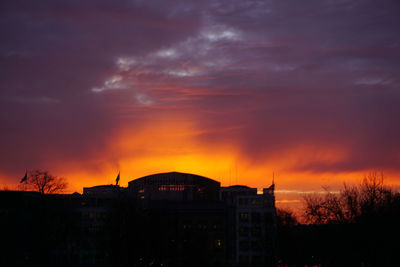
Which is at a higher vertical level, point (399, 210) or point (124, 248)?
point (399, 210)

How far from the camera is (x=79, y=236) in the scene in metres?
115

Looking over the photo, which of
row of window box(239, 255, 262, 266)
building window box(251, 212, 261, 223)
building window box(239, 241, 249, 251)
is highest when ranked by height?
building window box(251, 212, 261, 223)

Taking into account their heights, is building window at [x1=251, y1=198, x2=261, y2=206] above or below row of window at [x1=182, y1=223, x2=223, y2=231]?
above

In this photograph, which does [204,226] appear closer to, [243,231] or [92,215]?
[243,231]

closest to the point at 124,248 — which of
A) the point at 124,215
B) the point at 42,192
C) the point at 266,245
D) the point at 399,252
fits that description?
A: the point at 124,215

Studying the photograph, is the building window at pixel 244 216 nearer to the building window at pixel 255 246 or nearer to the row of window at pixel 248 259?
the building window at pixel 255 246

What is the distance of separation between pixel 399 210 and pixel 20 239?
69962 mm

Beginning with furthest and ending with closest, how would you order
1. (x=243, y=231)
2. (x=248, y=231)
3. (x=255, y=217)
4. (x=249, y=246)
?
1. (x=243, y=231)
2. (x=248, y=231)
3. (x=255, y=217)
4. (x=249, y=246)

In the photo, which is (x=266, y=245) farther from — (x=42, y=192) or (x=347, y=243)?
(x=42, y=192)

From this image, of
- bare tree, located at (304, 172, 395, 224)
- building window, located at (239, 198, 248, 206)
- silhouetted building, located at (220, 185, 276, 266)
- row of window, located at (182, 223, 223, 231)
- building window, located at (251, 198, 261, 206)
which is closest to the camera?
bare tree, located at (304, 172, 395, 224)

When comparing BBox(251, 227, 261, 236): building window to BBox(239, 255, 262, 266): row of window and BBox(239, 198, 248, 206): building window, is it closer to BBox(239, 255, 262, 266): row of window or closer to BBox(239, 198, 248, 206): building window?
BBox(239, 255, 262, 266): row of window

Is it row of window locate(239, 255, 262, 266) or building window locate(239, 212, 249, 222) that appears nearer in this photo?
row of window locate(239, 255, 262, 266)

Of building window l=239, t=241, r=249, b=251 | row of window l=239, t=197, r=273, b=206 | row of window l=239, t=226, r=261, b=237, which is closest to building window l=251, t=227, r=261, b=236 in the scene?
row of window l=239, t=226, r=261, b=237

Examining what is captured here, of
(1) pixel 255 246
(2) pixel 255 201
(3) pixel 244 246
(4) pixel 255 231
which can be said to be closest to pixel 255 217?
(4) pixel 255 231
